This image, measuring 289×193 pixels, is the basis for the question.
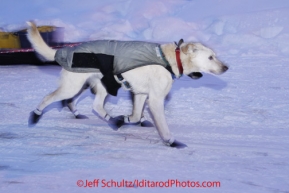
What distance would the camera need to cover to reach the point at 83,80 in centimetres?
382

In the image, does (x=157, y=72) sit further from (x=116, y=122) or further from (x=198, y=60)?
(x=116, y=122)

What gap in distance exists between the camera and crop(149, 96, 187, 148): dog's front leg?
349 centimetres

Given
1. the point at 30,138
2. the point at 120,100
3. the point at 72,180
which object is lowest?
the point at 72,180

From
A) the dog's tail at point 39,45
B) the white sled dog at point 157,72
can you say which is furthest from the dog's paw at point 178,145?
the dog's tail at point 39,45

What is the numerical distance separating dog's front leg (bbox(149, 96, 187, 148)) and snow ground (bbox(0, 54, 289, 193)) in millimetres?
102

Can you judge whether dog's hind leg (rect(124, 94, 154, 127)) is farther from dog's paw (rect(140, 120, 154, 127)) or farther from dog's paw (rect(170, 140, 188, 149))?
dog's paw (rect(170, 140, 188, 149))

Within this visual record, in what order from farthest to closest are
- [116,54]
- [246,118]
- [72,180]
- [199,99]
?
[199,99] < [246,118] < [116,54] < [72,180]

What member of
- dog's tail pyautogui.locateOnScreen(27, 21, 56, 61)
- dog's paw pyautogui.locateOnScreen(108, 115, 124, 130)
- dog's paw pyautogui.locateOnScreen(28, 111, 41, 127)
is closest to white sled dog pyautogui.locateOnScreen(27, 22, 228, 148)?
dog's tail pyautogui.locateOnScreen(27, 21, 56, 61)

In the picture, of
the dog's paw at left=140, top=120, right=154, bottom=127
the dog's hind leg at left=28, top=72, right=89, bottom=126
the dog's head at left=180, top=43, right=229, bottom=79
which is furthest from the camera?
the dog's paw at left=140, top=120, right=154, bottom=127

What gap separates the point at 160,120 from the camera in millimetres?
3539

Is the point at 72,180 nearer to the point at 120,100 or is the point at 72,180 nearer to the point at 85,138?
the point at 85,138

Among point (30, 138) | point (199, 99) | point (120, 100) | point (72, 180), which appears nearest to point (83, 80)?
point (30, 138)

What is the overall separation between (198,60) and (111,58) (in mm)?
822

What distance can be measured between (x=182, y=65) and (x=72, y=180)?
155 centimetres
